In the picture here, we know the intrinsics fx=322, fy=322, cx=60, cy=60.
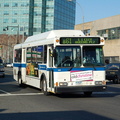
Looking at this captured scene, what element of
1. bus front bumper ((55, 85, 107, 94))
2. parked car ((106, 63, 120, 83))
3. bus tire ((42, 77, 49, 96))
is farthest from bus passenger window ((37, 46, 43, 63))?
parked car ((106, 63, 120, 83))

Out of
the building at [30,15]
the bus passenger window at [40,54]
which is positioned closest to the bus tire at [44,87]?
the bus passenger window at [40,54]

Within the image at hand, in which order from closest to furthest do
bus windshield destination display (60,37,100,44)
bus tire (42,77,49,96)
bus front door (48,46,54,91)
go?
bus windshield destination display (60,37,100,44), bus front door (48,46,54,91), bus tire (42,77,49,96)

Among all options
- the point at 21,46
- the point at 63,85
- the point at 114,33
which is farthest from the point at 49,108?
the point at 114,33

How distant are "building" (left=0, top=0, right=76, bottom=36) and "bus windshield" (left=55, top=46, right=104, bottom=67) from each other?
Answer: 97.9m

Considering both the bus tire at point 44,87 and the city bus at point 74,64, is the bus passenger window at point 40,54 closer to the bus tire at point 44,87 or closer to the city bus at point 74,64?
the city bus at point 74,64

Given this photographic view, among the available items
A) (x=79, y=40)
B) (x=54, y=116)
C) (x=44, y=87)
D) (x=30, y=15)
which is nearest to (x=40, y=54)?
(x=44, y=87)

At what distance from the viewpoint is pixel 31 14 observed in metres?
114

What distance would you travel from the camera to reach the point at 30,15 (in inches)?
4461

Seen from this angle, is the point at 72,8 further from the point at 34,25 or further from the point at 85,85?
the point at 85,85

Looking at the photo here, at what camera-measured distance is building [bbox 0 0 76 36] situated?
368ft

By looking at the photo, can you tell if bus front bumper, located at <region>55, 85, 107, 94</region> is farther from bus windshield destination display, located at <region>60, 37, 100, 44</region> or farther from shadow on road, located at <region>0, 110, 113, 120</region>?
shadow on road, located at <region>0, 110, 113, 120</region>

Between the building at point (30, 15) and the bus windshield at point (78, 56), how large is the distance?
97.9 m

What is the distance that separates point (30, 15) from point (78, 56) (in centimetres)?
10044

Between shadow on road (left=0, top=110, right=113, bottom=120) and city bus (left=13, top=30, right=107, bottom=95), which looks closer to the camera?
shadow on road (left=0, top=110, right=113, bottom=120)
